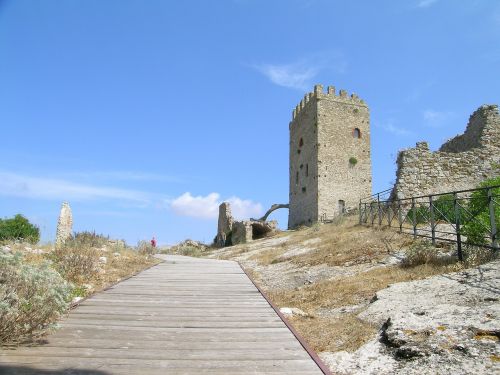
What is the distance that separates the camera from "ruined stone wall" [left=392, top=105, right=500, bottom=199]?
17.6 m

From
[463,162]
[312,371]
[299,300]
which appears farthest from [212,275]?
[463,162]

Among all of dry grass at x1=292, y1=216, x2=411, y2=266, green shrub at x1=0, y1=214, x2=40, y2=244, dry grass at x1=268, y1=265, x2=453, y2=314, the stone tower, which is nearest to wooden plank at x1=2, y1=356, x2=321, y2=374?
dry grass at x1=268, y1=265, x2=453, y2=314

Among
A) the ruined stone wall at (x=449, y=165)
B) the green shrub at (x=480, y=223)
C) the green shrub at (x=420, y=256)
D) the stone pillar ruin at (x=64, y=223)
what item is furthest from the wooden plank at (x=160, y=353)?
the ruined stone wall at (x=449, y=165)

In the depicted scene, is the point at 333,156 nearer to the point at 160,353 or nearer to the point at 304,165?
the point at 304,165

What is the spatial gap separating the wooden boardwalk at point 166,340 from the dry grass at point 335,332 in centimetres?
42

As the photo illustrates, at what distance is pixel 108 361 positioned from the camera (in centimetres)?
363

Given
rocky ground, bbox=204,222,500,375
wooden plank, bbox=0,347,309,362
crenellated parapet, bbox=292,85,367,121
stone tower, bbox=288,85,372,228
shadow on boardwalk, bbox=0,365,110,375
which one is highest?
crenellated parapet, bbox=292,85,367,121

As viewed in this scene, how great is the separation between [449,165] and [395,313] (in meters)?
14.7

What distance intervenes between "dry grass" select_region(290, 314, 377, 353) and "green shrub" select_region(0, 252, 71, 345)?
2.99m

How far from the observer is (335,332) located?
5.25 metres

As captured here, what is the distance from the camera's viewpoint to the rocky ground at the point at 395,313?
13.1ft

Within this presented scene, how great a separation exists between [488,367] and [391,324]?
4.04 feet

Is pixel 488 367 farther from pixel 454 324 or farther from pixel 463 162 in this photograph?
pixel 463 162

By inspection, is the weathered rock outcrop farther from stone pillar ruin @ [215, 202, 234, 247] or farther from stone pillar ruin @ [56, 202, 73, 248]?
stone pillar ruin @ [215, 202, 234, 247]
